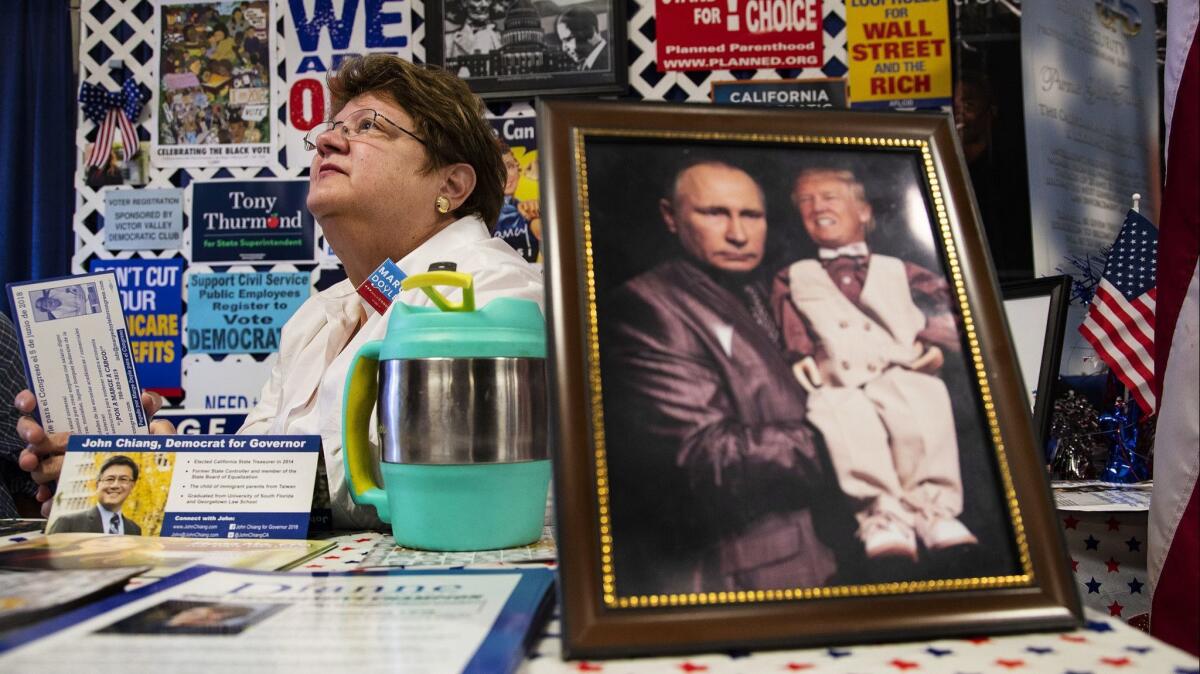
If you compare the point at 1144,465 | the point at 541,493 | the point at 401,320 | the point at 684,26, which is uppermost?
the point at 684,26

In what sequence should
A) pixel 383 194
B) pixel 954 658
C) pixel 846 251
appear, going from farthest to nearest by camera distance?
1. pixel 383 194
2. pixel 846 251
3. pixel 954 658

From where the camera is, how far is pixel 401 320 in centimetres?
60

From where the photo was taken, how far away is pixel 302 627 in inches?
15.5

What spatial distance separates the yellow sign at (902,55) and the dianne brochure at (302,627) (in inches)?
81.3

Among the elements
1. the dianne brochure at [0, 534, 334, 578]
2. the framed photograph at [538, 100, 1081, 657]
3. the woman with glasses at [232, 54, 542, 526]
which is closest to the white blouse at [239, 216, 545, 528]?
the woman with glasses at [232, 54, 542, 526]

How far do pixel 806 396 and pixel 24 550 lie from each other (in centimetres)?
61

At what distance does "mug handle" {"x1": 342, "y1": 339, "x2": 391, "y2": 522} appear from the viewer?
641 millimetres

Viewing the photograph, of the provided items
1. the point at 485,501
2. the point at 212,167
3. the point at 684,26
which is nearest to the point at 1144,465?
the point at 485,501

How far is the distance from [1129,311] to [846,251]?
102 cm

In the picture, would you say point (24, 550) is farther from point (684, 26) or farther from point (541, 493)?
point (684, 26)

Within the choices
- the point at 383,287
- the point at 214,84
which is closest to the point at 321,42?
the point at 214,84

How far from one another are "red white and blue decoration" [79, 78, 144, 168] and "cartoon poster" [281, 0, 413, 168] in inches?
18.1

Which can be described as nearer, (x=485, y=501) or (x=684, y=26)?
(x=485, y=501)

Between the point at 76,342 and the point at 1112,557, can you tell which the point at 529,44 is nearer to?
the point at 76,342
